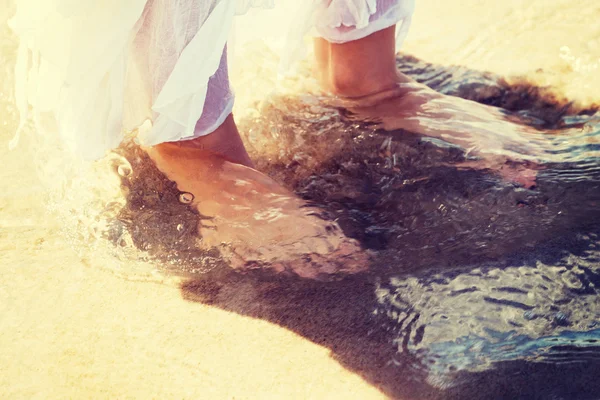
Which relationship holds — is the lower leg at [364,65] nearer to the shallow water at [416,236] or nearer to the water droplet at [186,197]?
the shallow water at [416,236]

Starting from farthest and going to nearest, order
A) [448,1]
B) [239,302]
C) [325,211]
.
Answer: [448,1] < [325,211] < [239,302]

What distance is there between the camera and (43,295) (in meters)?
1.42

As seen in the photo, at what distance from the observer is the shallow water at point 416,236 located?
117cm

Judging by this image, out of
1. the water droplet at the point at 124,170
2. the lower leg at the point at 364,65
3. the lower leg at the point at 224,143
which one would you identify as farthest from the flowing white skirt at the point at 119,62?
the lower leg at the point at 364,65

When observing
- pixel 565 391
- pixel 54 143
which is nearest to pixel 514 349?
pixel 565 391

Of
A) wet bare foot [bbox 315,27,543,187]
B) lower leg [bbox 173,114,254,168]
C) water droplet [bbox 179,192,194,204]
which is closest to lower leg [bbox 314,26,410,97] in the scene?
wet bare foot [bbox 315,27,543,187]

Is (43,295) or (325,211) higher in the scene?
(325,211)

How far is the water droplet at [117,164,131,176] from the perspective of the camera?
165cm

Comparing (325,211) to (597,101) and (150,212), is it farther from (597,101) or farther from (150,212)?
(597,101)

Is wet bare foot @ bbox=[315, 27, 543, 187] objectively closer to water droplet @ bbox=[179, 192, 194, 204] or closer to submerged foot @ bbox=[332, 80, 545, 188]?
submerged foot @ bbox=[332, 80, 545, 188]

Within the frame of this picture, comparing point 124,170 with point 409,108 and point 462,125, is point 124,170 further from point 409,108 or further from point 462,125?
point 462,125

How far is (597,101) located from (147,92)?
4.86 feet

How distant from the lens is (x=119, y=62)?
1.22 meters

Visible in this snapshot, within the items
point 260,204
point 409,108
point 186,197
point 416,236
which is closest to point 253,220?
point 260,204
